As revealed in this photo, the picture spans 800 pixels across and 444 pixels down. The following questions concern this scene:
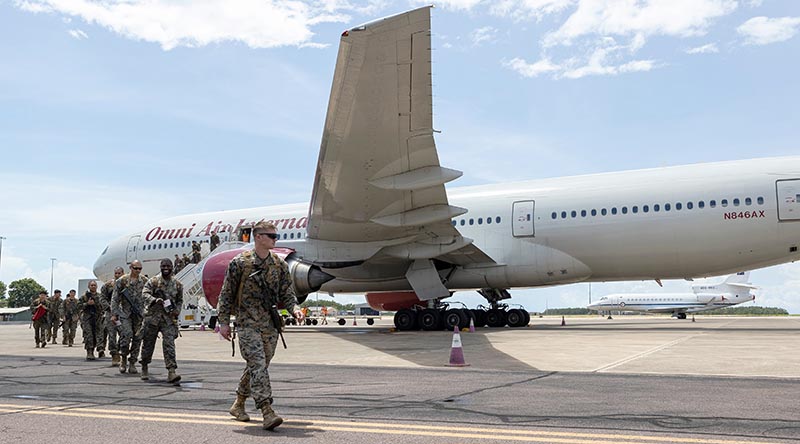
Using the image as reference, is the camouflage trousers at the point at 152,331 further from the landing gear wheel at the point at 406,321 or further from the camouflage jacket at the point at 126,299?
the landing gear wheel at the point at 406,321

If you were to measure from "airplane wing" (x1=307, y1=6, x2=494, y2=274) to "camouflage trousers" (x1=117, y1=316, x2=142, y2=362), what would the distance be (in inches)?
212

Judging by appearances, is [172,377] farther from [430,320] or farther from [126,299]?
[430,320]

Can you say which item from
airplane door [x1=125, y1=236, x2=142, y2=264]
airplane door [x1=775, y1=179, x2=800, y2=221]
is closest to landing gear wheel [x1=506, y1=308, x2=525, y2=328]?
airplane door [x1=775, y1=179, x2=800, y2=221]

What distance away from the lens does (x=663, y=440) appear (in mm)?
4555

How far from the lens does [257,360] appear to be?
5.60 m

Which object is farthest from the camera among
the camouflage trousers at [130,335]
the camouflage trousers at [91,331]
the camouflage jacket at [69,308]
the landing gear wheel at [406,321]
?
the landing gear wheel at [406,321]

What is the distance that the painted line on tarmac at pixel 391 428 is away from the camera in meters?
4.60

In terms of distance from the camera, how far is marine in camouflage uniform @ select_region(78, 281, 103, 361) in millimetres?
12539

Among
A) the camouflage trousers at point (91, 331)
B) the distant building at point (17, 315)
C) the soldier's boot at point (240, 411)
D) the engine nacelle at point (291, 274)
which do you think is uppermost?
the engine nacelle at point (291, 274)

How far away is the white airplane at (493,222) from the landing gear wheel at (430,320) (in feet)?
0.24

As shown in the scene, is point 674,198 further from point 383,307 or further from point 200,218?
point 200,218

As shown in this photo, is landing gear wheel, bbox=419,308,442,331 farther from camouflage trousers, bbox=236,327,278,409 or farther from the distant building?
the distant building

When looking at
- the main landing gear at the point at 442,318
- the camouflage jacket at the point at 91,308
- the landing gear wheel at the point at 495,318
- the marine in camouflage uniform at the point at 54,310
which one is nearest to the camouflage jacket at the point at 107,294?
the camouflage jacket at the point at 91,308

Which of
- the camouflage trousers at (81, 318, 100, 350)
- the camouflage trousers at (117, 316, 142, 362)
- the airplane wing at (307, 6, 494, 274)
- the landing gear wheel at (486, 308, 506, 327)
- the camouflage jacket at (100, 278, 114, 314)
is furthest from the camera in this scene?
the landing gear wheel at (486, 308, 506, 327)
